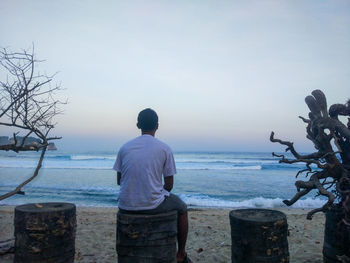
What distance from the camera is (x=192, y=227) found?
7.96 metres

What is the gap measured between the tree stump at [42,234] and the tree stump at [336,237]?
11.5 feet

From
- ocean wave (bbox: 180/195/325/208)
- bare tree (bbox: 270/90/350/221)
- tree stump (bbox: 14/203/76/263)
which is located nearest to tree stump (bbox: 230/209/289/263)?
bare tree (bbox: 270/90/350/221)

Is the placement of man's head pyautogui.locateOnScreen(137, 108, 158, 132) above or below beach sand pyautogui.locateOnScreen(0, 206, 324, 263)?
above

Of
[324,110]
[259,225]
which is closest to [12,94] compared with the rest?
[259,225]

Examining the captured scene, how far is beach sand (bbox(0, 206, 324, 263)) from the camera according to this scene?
18.2 feet

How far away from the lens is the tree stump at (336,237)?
4039 millimetres

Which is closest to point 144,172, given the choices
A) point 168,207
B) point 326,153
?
point 168,207

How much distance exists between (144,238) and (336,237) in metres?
2.62

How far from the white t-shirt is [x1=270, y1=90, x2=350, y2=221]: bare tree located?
1.78m

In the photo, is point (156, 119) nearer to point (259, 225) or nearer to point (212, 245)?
point (259, 225)

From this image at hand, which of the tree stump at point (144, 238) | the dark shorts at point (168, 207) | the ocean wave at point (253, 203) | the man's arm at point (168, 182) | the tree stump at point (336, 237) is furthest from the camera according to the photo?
the ocean wave at point (253, 203)

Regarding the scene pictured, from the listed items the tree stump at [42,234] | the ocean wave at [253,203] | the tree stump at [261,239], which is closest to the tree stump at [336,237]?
the tree stump at [261,239]

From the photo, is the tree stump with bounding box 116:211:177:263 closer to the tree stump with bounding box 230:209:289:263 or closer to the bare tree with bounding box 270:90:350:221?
the tree stump with bounding box 230:209:289:263

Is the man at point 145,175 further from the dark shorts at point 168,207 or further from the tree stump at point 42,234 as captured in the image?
the tree stump at point 42,234
